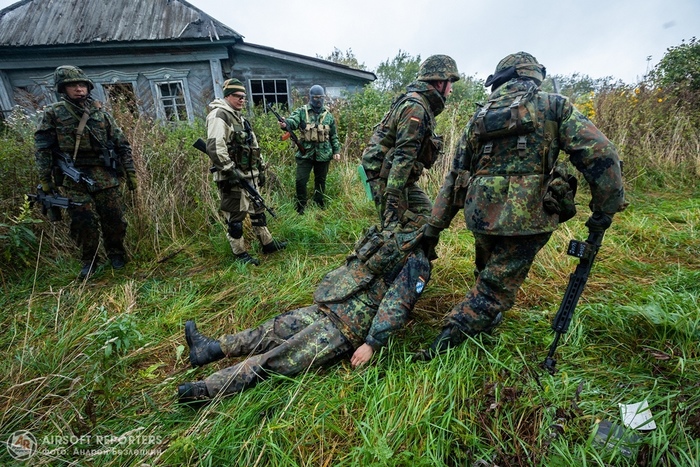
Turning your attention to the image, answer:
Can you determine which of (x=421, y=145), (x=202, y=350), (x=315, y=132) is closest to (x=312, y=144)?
(x=315, y=132)

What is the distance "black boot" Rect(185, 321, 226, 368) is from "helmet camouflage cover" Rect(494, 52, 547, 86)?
245cm

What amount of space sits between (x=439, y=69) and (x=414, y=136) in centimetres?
57

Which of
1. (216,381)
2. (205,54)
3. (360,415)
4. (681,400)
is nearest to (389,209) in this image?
(360,415)

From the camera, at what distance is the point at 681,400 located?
1.34 metres

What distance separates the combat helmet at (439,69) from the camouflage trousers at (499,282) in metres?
1.44

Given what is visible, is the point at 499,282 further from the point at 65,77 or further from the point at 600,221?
the point at 65,77

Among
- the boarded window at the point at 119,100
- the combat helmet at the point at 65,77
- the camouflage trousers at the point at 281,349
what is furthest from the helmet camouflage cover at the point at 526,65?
the boarded window at the point at 119,100

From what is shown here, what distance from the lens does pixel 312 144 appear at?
4.83 meters

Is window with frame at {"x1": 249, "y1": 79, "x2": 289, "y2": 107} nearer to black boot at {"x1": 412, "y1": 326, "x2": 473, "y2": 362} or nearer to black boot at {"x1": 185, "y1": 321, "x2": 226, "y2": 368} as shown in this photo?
black boot at {"x1": 185, "y1": 321, "x2": 226, "y2": 368}

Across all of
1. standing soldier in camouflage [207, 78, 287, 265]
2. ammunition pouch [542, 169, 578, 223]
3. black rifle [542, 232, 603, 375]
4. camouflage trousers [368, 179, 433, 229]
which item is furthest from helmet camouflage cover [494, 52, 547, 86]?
standing soldier in camouflage [207, 78, 287, 265]

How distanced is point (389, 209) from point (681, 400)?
6.21ft

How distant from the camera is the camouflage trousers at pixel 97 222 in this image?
10.5 ft

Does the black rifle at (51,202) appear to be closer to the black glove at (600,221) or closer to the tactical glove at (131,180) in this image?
the tactical glove at (131,180)

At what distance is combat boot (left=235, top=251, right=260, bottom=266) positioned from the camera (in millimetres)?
3434
